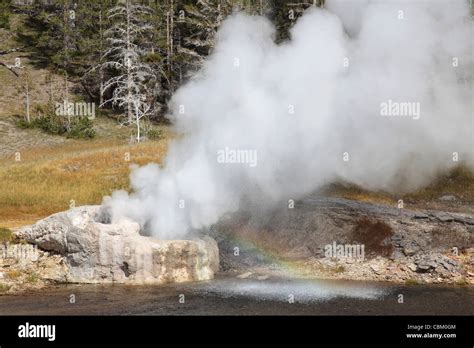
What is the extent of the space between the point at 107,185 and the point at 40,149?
18740mm

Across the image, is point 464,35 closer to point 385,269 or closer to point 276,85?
point 276,85

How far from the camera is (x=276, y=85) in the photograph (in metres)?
19.7

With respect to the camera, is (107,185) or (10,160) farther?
(10,160)

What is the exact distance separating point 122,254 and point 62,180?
1531 centimetres
